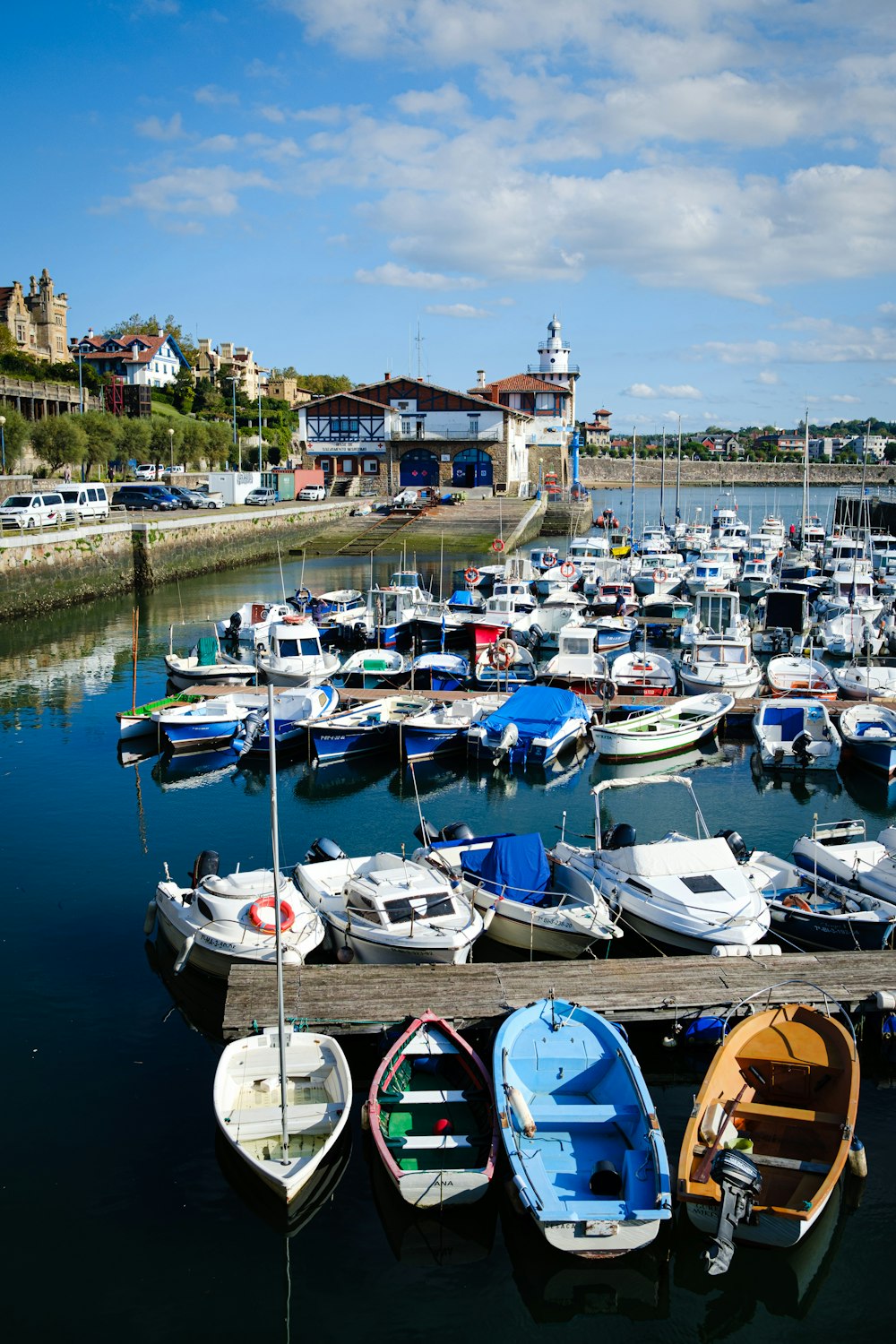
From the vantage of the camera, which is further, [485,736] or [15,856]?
[485,736]

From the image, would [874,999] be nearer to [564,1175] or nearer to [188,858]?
[564,1175]

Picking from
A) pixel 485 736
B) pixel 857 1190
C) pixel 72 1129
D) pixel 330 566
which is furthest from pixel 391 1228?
pixel 330 566

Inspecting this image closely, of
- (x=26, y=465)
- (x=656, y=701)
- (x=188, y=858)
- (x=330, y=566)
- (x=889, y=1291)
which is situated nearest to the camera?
(x=889, y=1291)

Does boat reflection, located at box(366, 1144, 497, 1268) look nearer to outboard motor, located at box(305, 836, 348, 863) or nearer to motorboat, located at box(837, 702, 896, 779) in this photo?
outboard motor, located at box(305, 836, 348, 863)

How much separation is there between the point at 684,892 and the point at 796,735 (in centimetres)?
1193

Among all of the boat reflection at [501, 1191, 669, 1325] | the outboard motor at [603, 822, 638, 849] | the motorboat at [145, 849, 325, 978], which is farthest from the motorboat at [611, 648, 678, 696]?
the boat reflection at [501, 1191, 669, 1325]

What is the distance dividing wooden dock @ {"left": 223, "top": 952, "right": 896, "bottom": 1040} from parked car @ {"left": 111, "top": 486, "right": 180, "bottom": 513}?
179 feet

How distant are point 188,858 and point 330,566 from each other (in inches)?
1752

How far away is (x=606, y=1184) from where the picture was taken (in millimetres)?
10391

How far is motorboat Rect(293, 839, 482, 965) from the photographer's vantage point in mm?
14828

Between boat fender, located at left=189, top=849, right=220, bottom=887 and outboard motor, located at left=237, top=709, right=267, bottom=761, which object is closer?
boat fender, located at left=189, top=849, right=220, bottom=887

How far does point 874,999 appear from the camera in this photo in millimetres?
13750

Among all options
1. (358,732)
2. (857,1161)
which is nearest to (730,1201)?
(857,1161)

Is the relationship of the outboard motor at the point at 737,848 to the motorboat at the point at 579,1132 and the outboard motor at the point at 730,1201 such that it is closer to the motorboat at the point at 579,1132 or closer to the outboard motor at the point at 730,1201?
the motorboat at the point at 579,1132
